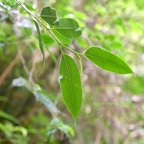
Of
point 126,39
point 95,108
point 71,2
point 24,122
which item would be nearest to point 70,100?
point 24,122

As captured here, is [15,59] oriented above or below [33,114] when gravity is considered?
above

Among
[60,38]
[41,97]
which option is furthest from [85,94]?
[60,38]

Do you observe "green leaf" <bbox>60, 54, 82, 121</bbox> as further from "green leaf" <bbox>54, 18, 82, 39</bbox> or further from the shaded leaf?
the shaded leaf

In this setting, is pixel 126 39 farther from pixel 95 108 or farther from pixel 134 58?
Result: pixel 95 108

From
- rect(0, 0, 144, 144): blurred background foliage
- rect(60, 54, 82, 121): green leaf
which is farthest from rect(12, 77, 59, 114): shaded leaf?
rect(0, 0, 144, 144): blurred background foliage

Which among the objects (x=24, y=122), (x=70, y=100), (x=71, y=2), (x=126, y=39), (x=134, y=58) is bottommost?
(x=24, y=122)

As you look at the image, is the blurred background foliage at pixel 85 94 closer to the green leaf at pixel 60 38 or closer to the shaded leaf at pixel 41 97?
the shaded leaf at pixel 41 97
